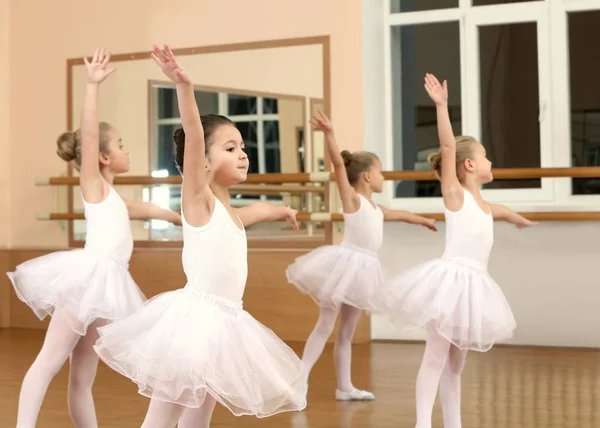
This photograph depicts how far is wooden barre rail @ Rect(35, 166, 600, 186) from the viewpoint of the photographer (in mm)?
4613

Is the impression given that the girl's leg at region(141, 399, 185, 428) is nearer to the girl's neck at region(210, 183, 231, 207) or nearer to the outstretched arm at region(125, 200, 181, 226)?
the girl's neck at region(210, 183, 231, 207)

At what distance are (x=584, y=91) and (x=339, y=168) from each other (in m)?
2.15

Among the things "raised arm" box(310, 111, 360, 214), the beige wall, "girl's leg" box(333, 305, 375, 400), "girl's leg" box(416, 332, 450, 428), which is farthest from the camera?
the beige wall

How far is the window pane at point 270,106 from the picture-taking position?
539 cm

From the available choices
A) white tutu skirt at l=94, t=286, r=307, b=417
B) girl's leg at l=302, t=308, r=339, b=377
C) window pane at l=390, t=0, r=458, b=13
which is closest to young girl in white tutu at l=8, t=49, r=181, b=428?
white tutu skirt at l=94, t=286, r=307, b=417

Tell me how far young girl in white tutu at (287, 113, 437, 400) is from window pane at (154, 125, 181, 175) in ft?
7.02

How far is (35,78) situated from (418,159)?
2715mm

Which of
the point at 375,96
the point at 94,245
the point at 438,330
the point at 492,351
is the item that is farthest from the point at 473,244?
the point at 375,96

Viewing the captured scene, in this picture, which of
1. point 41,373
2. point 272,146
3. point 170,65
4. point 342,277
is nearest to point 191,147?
point 170,65

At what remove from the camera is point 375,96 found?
536 centimetres

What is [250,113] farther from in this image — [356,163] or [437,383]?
[437,383]

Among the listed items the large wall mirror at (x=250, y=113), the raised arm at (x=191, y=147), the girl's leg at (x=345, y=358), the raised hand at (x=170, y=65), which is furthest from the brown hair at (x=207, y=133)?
the large wall mirror at (x=250, y=113)

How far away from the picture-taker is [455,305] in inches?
108

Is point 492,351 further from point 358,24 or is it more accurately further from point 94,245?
point 94,245
